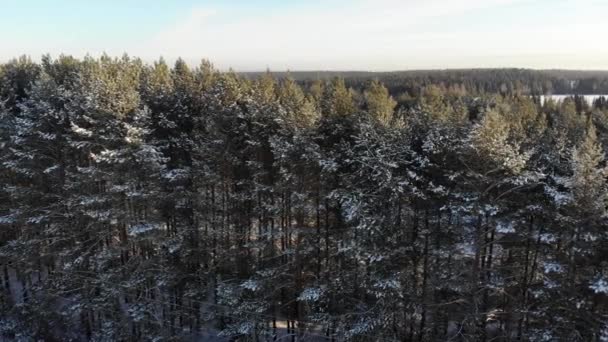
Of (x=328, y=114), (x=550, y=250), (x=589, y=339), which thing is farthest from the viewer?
(x=328, y=114)

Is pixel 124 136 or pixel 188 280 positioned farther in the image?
pixel 188 280

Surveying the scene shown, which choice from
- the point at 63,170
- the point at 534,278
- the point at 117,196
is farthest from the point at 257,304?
the point at 63,170

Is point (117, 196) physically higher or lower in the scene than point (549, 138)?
lower

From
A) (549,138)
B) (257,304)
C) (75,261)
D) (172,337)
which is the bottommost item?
(172,337)

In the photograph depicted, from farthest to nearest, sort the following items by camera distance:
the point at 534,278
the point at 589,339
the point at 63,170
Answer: the point at 63,170, the point at 534,278, the point at 589,339

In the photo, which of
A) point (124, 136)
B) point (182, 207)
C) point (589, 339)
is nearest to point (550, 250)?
point (589, 339)

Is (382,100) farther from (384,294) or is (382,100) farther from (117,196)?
(117,196)
